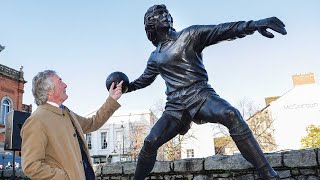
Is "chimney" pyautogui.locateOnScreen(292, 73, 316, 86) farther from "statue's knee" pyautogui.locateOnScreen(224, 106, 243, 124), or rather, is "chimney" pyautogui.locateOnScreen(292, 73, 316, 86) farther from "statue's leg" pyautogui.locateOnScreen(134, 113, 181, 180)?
"statue's knee" pyautogui.locateOnScreen(224, 106, 243, 124)

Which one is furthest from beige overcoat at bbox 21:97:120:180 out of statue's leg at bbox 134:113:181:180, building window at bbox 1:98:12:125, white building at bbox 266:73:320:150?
white building at bbox 266:73:320:150

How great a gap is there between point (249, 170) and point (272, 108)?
35.3m

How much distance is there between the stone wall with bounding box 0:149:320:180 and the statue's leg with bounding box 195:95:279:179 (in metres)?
1.53

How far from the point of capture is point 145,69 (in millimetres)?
3975

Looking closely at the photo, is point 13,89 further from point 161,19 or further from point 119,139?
point 161,19

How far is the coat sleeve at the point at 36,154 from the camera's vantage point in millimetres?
2330

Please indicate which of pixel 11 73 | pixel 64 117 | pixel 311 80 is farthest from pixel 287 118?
pixel 64 117

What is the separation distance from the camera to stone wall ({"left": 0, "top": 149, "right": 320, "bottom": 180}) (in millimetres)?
4094

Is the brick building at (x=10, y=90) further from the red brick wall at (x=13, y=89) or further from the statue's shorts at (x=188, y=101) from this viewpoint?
the statue's shorts at (x=188, y=101)

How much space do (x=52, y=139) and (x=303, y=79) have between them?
121ft

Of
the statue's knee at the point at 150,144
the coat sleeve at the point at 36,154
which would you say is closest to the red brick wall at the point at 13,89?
the statue's knee at the point at 150,144

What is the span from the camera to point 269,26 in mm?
2893

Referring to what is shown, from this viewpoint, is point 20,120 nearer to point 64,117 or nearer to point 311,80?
point 64,117

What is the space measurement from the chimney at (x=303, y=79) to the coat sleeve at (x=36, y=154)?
120 ft
